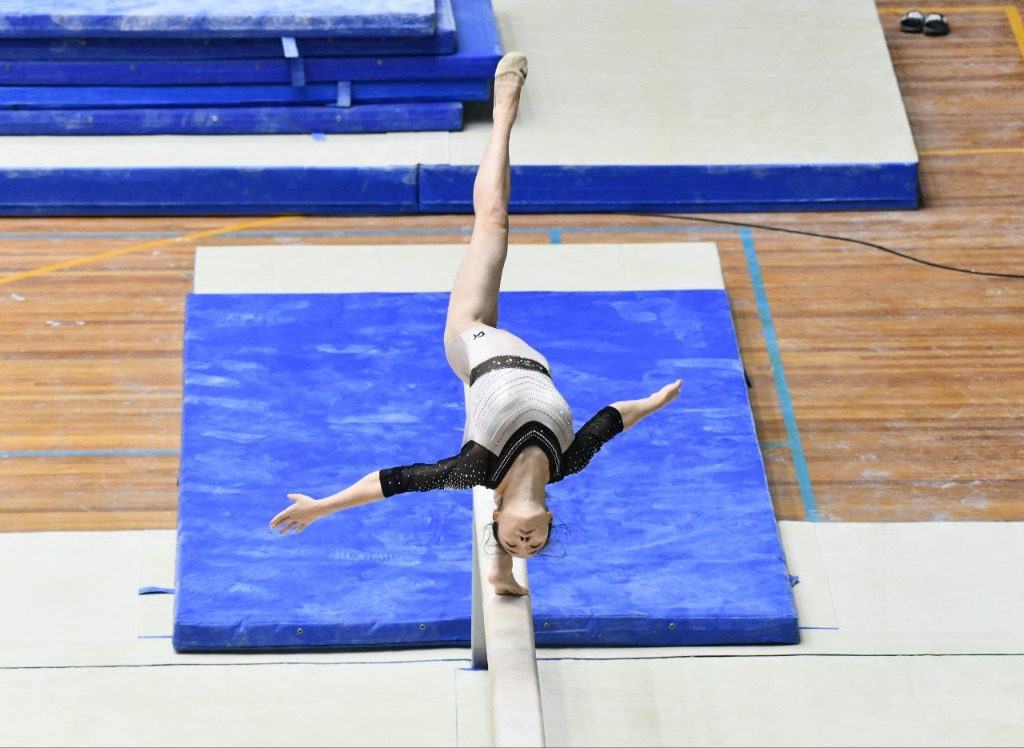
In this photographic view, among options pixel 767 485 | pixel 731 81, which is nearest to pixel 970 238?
pixel 731 81

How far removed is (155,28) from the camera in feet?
20.2

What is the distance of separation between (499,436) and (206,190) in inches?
128

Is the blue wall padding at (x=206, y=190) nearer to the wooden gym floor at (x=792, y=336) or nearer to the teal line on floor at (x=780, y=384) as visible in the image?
the wooden gym floor at (x=792, y=336)

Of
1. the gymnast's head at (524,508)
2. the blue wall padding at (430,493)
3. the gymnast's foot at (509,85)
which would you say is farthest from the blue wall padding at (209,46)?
the gymnast's head at (524,508)

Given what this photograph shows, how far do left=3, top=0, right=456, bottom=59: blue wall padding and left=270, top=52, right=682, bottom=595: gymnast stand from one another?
2634mm

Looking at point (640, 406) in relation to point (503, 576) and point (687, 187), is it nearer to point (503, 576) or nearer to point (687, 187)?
point (503, 576)

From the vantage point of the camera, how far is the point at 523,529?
3.26m

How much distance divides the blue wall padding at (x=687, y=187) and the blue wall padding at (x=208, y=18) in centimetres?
65

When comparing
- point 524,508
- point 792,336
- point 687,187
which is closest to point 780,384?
point 792,336

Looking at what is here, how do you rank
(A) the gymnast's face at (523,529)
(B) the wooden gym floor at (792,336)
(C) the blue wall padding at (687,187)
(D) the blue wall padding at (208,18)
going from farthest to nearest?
(C) the blue wall padding at (687,187), (D) the blue wall padding at (208,18), (B) the wooden gym floor at (792,336), (A) the gymnast's face at (523,529)

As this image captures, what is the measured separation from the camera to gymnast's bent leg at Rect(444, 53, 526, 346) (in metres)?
3.84

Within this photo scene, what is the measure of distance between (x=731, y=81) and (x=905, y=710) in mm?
3609

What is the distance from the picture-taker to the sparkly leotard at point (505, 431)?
3359 millimetres

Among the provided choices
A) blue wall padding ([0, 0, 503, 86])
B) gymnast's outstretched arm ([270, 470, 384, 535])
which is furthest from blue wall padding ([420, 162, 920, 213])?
gymnast's outstretched arm ([270, 470, 384, 535])
